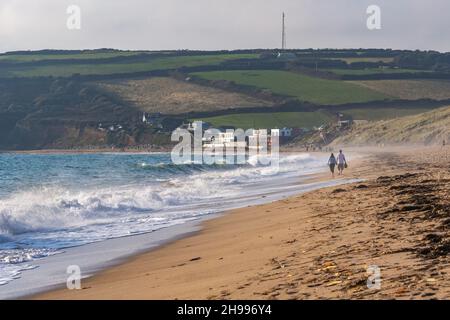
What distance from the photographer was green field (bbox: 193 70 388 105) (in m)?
112

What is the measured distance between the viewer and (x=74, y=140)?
382 ft

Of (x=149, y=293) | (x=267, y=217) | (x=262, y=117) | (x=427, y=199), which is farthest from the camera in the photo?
(x=262, y=117)

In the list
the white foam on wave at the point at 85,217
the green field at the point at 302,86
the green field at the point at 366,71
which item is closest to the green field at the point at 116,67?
the green field at the point at 302,86

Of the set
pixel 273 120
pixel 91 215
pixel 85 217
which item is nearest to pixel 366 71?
pixel 273 120

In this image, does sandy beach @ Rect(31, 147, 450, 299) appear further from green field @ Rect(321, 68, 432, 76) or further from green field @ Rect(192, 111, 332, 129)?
green field @ Rect(321, 68, 432, 76)

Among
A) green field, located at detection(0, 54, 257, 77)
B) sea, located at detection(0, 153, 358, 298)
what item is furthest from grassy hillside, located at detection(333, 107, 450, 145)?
sea, located at detection(0, 153, 358, 298)

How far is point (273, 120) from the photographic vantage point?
352 feet

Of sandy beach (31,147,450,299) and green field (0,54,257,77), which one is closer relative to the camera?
sandy beach (31,147,450,299)

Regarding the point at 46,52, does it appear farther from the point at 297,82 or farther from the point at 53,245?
the point at 53,245

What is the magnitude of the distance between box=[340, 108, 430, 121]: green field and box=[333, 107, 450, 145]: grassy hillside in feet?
35.5

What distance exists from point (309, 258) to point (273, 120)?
98.2m

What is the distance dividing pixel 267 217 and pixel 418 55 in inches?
4983

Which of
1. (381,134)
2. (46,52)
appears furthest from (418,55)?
(46,52)

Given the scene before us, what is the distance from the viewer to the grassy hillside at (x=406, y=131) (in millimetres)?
76438
